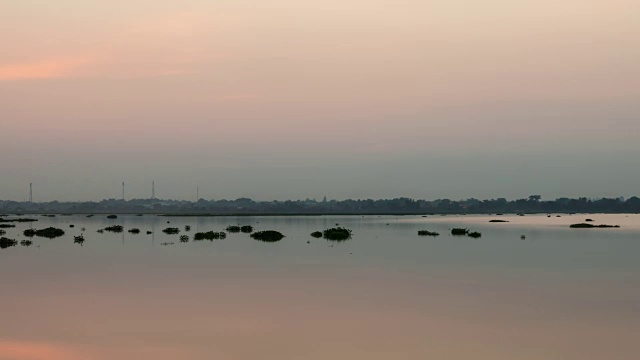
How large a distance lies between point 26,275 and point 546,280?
107 feet

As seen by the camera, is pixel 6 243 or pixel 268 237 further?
pixel 268 237

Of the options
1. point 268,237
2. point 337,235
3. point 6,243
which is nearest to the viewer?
point 6,243

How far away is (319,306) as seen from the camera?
98.3 ft

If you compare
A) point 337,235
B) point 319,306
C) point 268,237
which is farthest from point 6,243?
point 319,306

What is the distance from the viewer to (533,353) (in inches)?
827

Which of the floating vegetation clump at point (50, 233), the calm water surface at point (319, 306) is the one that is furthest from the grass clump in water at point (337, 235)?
the floating vegetation clump at point (50, 233)


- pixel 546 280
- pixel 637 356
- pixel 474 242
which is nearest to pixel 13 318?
pixel 637 356

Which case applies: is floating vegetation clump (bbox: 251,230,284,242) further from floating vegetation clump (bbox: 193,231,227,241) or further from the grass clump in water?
the grass clump in water

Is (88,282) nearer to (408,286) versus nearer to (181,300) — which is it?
(181,300)

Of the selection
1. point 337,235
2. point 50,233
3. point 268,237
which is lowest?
point 268,237

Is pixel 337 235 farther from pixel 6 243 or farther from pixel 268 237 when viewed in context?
pixel 6 243

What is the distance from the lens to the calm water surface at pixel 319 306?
21703 mm

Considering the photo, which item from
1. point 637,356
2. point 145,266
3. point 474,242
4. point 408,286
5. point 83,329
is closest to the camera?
point 637,356

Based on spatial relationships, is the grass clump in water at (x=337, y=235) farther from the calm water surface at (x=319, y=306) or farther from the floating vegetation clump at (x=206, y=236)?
the calm water surface at (x=319, y=306)
